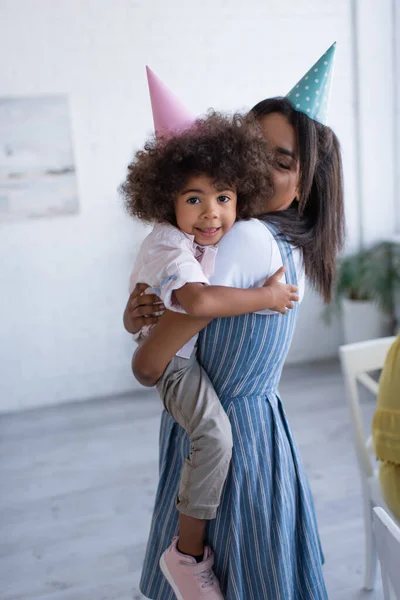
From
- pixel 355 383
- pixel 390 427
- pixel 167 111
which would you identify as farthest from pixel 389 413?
pixel 355 383

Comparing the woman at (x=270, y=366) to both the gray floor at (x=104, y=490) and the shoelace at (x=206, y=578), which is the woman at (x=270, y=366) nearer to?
the shoelace at (x=206, y=578)

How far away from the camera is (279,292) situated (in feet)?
3.72

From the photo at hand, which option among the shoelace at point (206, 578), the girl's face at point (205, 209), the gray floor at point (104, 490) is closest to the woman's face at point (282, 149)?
the girl's face at point (205, 209)

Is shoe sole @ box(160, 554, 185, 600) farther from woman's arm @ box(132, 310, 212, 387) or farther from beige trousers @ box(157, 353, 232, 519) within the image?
woman's arm @ box(132, 310, 212, 387)

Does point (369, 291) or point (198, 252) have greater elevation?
point (198, 252)

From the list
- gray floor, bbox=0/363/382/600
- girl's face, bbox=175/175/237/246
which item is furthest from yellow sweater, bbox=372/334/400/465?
gray floor, bbox=0/363/382/600

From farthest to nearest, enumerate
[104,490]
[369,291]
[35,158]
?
[369,291] → [35,158] → [104,490]

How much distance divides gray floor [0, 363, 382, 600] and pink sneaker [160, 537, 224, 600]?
979mm

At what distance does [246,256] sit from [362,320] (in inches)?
118

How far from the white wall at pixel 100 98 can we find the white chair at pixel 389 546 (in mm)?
3011

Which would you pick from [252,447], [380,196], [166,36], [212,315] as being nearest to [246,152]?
[212,315]

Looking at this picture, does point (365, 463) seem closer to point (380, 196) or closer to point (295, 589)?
point (295, 589)

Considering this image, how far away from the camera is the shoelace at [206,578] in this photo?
1252mm

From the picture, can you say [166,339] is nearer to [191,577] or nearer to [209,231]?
[209,231]
